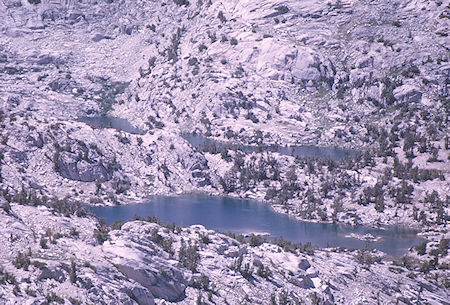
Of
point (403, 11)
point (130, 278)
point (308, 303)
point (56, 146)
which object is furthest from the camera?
point (403, 11)

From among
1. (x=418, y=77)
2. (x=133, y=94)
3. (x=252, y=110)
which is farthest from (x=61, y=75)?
(x=418, y=77)

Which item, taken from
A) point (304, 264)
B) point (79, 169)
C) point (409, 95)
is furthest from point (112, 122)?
point (304, 264)

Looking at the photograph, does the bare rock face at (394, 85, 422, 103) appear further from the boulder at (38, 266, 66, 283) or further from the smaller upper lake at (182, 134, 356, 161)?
the boulder at (38, 266, 66, 283)

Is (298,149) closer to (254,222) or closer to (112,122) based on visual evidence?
(112,122)

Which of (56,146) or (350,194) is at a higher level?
(56,146)

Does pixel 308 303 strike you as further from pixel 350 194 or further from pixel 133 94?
pixel 133 94

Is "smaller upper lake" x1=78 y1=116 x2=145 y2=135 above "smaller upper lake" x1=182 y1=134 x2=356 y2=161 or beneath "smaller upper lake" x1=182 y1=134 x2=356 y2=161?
above

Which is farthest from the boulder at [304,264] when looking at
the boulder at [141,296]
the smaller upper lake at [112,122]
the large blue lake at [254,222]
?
the smaller upper lake at [112,122]

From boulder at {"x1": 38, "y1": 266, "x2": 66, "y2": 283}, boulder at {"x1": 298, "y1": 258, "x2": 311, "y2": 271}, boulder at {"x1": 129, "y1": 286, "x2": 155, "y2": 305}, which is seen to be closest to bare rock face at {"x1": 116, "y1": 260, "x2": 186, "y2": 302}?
boulder at {"x1": 129, "y1": 286, "x2": 155, "y2": 305}
